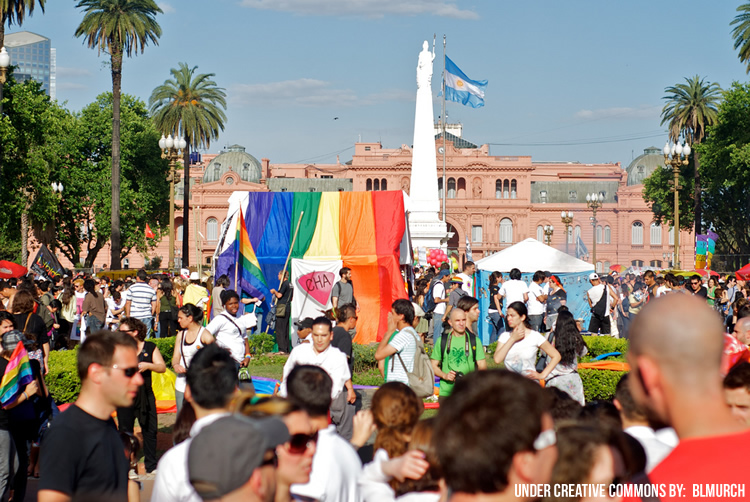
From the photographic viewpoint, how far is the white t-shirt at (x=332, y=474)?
3406 mm

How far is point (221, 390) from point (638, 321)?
2.12 m

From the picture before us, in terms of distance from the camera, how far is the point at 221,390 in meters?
3.72

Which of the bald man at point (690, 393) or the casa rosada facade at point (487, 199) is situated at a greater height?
the casa rosada facade at point (487, 199)

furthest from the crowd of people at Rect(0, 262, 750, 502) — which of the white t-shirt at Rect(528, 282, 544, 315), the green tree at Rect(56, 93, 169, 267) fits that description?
the green tree at Rect(56, 93, 169, 267)

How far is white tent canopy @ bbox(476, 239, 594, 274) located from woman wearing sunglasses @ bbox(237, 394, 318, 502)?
581 inches

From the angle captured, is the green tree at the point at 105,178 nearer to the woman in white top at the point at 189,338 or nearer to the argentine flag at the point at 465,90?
A: the argentine flag at the point at 465,90

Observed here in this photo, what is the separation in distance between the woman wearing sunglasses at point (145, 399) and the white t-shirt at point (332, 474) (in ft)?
12.5

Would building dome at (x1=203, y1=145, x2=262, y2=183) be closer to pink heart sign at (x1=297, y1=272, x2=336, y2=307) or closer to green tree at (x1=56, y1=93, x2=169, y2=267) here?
green tree at (x1=56, y1=93, x2=169, y2=267)

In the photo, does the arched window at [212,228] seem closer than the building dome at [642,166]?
Yes

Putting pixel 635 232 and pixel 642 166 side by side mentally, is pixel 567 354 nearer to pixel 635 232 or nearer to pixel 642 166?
pixel 635 232

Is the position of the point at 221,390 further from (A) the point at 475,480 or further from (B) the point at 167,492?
(A) the point at 475,480

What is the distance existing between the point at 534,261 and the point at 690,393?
16.1m

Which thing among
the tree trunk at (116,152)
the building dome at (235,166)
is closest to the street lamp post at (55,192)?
the tree trunk at (116,152)

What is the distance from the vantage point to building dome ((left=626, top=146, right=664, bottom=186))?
85375 mm
